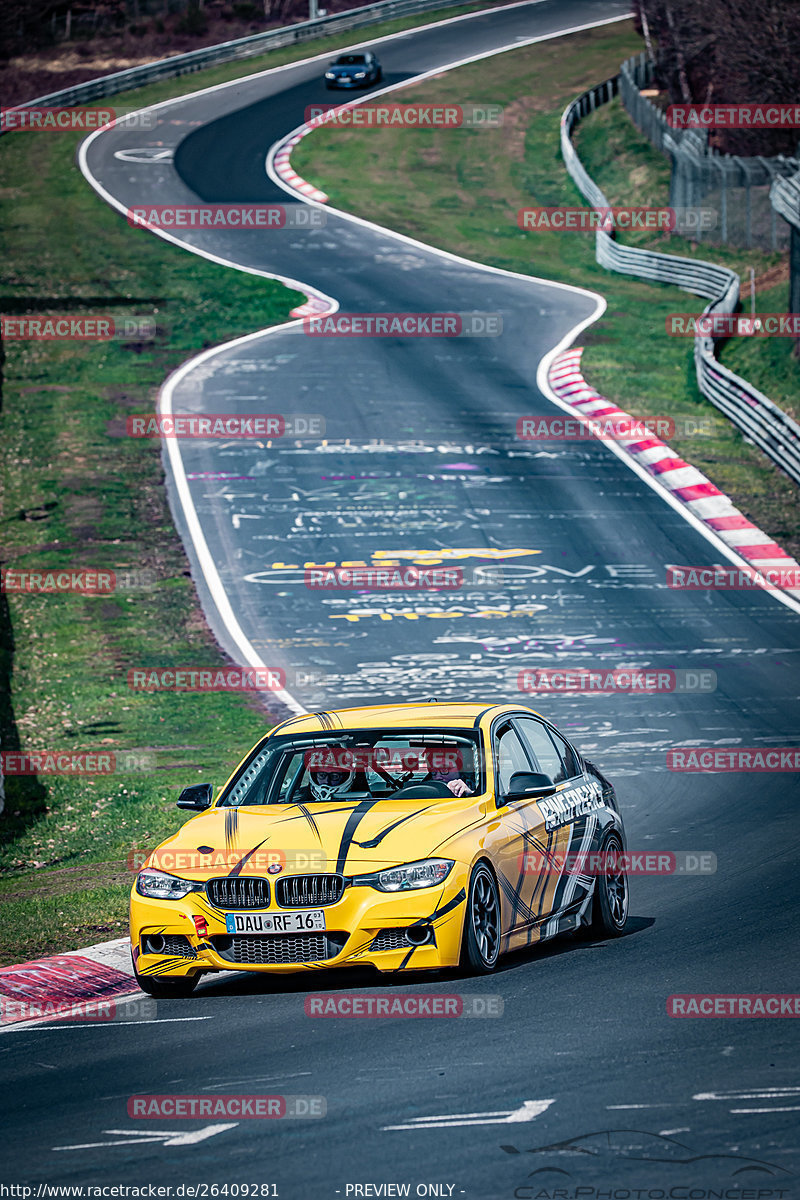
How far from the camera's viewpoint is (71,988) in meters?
9.71

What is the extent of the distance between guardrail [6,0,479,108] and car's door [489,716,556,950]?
6012 cm

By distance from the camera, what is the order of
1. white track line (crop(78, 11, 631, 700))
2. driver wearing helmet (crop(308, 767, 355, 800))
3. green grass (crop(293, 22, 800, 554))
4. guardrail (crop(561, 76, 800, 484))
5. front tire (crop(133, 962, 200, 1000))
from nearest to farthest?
front tire (crop(133, 962, 200, 1000)), driver wearing helmet (crop(308, 767, 355, 800)), white track line (crop(78, 11, 631, 700)), guardrail (crop(561, 76, 800, 484)), green grass (crop(293, 22, 800, 554))

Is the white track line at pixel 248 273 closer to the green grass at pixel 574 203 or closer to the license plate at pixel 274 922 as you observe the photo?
the green grass at pixel 574 203

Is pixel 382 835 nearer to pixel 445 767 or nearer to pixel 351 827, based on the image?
pixel 351 827

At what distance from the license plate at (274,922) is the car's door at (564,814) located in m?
1.62

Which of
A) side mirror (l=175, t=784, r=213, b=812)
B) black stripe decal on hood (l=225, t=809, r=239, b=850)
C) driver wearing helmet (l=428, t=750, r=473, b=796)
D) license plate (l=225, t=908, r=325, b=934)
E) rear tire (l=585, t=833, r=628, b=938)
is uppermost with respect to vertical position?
driver wearing helmet (l=428, t=750, r=473, b=796)

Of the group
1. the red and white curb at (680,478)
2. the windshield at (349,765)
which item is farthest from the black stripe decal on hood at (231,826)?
the red and white curb at (680,478)

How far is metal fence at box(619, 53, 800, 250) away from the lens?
4509cm

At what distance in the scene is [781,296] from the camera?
39500mm

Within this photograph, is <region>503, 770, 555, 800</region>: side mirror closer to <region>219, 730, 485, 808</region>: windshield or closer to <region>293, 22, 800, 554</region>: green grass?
<region>219, 730, 485, 808</region>: windshield

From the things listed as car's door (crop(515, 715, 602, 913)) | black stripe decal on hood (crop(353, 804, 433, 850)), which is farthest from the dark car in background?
black stripe decal on hood (crop(353, 804, 433, 850))

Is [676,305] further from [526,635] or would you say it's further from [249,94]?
[249,94]

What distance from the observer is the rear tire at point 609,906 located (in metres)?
10.4

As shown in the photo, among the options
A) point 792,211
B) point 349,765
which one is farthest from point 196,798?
point 792,211
